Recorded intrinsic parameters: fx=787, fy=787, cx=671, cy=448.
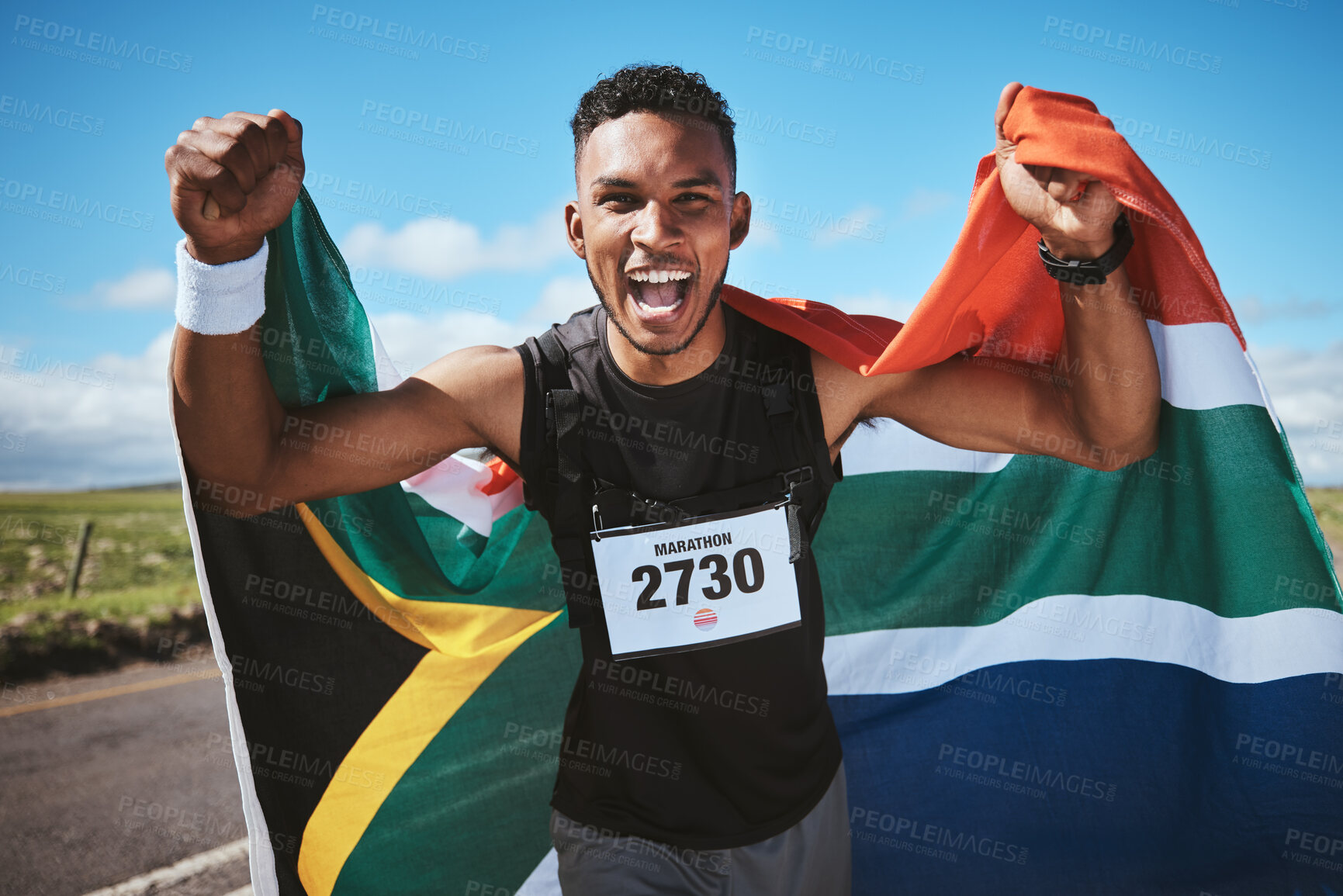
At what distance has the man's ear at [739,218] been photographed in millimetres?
2453

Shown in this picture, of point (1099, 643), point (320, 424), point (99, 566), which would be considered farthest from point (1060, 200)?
point (99, 566)

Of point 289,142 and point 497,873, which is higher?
point 289,142

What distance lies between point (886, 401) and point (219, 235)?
1.85 meters

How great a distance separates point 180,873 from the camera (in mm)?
4266

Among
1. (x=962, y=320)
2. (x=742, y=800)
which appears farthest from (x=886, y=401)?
(x=742, y=800)

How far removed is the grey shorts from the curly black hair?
1.90 m

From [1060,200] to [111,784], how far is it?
672 cm

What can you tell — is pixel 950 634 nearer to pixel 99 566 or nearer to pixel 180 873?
pixel 180 873

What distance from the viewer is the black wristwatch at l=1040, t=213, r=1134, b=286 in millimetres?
2000

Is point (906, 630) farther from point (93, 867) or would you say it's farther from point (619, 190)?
point (93, 867)

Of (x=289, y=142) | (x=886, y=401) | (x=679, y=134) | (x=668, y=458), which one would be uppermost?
(x=679, y=134)

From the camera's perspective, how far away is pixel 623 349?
2.30m

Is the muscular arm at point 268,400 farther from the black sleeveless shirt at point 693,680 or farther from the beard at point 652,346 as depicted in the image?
the beard at point 652,346

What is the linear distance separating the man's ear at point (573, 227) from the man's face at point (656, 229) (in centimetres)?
11
